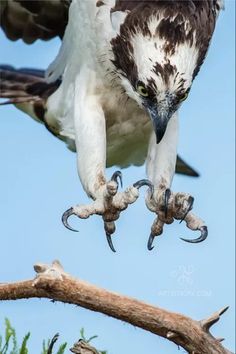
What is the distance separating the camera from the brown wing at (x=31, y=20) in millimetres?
10391

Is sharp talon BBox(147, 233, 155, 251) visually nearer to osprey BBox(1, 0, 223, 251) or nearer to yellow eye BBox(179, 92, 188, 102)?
osprey BBox(1, 0, 223, 251)

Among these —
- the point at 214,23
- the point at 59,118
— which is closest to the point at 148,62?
the point at 214,23

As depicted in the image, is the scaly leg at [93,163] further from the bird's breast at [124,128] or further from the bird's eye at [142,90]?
the bird's eye at [142,90]

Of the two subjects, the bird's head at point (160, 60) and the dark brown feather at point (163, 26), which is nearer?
→ the bird's head at point (160, 60)

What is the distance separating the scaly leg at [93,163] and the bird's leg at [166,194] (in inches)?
6.2

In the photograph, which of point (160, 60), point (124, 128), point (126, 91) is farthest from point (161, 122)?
point (124, 128)

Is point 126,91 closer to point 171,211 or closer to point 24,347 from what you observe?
point 171,211

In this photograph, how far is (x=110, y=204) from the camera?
27.0 feet

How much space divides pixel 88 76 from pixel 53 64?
45.2 inches

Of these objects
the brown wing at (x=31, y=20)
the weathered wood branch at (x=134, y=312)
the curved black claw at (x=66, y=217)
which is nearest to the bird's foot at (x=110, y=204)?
the curved black claw at (x=66, y=217)

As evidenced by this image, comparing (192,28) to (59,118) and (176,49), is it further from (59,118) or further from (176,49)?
(59,118)

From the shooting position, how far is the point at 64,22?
10352 millimetres

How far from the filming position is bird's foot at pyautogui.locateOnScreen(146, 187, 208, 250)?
8203 millimetres

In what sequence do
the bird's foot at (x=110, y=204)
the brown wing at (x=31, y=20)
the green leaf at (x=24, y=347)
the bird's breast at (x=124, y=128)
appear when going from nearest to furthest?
the green leaf at (x=24, y=347)
the bird's foot at (x=110, y=204)
the bird's breast at (x=124, y=128)
the brown wing at (x=31, y=20)
